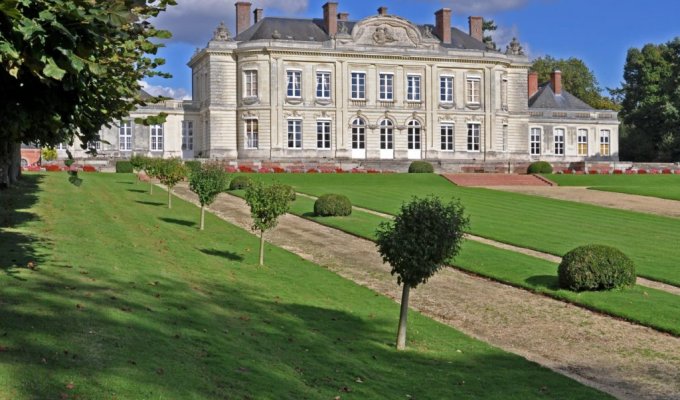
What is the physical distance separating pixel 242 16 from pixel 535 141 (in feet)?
86.1

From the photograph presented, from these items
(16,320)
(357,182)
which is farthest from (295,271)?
(357,182)

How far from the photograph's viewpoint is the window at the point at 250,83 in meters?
62.2

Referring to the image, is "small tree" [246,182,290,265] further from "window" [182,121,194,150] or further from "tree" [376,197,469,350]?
"window" [182,121,194,150]

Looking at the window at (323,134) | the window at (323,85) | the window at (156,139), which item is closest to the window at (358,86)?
the window at (323,85)

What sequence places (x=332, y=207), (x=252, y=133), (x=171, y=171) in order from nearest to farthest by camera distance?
(x=171, y=171) → (x=332, y=207) → (x=252, y=133)

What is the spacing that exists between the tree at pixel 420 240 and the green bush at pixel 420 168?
144 feet

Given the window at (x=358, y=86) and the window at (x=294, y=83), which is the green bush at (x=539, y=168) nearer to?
the window at (x=358, y=86)

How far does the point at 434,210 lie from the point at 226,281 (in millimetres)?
5616

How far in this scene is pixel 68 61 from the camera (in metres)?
7.99

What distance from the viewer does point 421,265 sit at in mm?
13703

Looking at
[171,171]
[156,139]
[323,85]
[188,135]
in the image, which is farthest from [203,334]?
[188,135]

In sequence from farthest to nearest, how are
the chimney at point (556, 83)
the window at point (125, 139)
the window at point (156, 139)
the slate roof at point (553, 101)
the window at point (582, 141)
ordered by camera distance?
1. the chimney at point (556, 83)
2. the slate roof at point (553, 101)
3. the window at point (582, 141)
4. the window at point (156, 139)
5. the window at point (125, 139)

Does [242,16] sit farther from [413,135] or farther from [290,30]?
[413,135]

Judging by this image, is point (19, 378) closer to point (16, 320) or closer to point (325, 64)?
point (16, 320)
